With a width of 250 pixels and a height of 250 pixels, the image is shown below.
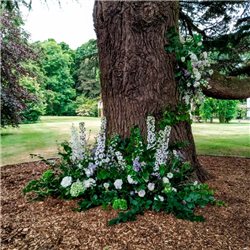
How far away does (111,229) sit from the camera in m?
2.06

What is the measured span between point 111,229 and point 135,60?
1.44 metres

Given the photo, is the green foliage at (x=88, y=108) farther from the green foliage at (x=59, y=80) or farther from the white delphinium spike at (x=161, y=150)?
the white delphinium spike at (x=161, y=150)

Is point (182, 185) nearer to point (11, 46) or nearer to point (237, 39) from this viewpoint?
point (237, 39)

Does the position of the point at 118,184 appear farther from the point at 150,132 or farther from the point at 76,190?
the point at 150,132

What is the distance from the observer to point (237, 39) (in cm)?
499

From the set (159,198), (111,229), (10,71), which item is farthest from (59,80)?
(111,229)

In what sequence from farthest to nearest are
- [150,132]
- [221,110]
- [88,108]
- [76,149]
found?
[88,108], [221,110], [76,149], [150,132]

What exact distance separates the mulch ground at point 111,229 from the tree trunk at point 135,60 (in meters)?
0.90

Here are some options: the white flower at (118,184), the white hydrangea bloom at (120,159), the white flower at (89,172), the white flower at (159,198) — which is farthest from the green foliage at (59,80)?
the white flower at (159,198)

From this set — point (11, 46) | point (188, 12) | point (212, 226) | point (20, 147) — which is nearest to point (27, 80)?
point (11, 46)

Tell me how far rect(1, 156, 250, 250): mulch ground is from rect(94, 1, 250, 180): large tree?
0.89 metres

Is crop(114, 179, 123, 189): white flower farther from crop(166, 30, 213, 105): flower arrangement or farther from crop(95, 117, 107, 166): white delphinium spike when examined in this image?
crop(166, 30, 213, 105): flower arrangement

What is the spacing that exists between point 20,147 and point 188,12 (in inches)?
175

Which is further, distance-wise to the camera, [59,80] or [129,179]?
[59,80]
